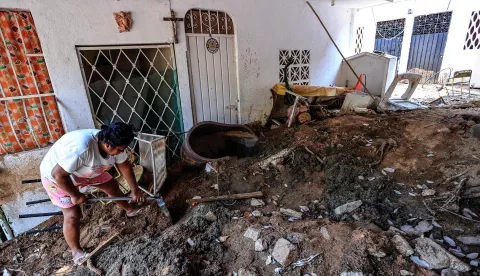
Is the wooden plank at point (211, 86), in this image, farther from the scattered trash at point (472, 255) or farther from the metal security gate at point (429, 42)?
the metal security gate at point (429, 42)

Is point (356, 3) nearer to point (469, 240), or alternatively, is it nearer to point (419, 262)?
point (469, 240)

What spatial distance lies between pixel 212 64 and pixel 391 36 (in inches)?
409

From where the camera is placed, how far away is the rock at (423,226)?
7.39 ft

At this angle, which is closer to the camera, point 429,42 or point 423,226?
point 423,226

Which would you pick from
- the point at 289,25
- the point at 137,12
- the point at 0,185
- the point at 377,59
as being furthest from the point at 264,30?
the point at 0,185

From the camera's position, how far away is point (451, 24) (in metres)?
9.21

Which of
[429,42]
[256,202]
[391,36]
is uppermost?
[391,36]

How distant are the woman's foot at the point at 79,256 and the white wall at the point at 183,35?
6.06 feet

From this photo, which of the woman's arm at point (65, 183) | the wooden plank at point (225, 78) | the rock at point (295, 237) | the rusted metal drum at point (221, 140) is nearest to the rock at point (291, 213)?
the rock at point (295, 237)

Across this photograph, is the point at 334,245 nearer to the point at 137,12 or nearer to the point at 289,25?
the point at 137,12

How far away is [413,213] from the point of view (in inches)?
98.9

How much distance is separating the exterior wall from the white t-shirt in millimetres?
8274

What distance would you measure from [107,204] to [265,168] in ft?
7.44

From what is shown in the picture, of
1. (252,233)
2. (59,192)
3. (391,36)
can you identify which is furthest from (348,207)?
(391,36)
